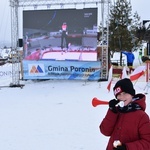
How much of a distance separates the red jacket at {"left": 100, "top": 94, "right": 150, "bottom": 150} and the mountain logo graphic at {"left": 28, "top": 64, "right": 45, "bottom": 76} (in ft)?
47.1

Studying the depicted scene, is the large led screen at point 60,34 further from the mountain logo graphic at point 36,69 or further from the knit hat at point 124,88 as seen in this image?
the knit hat at point 124,88

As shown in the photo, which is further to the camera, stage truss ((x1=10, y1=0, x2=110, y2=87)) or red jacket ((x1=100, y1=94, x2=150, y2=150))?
stage truss ((x1=10, y1=0, x2=110, y2=87))

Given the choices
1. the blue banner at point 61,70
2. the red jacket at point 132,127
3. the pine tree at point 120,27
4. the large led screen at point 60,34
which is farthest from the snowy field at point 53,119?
the pine tree at point 120,27

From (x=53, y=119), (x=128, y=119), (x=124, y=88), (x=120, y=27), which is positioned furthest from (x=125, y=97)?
(x=120, y=27)

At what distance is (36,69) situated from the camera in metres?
16.9

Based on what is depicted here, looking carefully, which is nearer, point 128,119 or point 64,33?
point 128,119

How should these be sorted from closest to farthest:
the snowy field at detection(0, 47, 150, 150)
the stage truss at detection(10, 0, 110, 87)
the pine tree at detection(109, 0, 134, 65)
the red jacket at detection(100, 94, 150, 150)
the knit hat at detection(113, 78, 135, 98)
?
the red jacket at detection(100, 94, 150, 150)
the knit hat at detection(113, 78, 135, 98)
the snowy field at detection(0, 47, 150, 150)
the stage truss at detection(10, 0, 110, 87)
the pine tree at detection(109, 0, 134, 65)

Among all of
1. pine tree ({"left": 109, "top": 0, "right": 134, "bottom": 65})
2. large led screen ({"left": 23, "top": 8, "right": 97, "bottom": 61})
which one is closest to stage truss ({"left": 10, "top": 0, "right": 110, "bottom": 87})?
large led screen ({"left": 23, "top": 8, "right": 97, "bottom": 61})

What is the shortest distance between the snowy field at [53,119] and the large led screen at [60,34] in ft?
9.99

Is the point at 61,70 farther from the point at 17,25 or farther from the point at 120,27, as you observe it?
the point at 120,27

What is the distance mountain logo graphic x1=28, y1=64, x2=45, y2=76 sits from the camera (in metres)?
16.8

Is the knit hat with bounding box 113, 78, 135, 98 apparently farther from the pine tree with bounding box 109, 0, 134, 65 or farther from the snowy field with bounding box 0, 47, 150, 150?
the pine tree with bounding box 109, 0, 134, 65

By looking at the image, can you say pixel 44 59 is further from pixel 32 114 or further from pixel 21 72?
pixel 32 114

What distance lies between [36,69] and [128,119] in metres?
14.6
